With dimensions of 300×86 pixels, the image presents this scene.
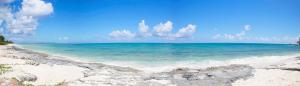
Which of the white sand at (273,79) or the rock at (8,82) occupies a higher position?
Answer: the rock at (8,82)

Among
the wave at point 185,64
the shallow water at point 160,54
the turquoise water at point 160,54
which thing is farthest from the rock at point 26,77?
the turquoise water at point 160,54

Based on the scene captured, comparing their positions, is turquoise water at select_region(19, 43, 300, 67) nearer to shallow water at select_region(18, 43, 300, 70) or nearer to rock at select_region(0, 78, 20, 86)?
shallow water at select_region(18, 43, 300, 70)

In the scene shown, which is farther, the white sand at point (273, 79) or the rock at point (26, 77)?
the white sand at point (273, 79)

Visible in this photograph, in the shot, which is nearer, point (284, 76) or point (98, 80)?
point (98, 80)

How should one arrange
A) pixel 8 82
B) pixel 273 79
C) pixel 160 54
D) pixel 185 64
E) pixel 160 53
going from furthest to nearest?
pixel 160 53, pixel 160 54, pixel 185 64, pixel 273 79, pixel 8 82

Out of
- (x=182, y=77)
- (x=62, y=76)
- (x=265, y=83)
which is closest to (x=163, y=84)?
(x=182, y=77)

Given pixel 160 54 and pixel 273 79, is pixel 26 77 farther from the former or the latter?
pixel 160 54

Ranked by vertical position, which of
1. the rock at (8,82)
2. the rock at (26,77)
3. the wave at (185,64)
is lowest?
the wave at (185,64)

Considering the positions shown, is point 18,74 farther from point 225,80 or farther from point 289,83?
point 289,83

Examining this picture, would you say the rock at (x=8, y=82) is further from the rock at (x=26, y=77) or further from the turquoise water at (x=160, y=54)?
the turquoise water at (x=160, y=54)

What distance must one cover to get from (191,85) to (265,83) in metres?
3.15

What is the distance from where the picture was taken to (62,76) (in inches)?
556

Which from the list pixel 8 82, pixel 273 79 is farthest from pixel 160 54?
pixel 8 82

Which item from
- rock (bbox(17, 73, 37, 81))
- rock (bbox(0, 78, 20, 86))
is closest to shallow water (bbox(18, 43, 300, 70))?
rock (bbox(17, 73, 37, 81))
